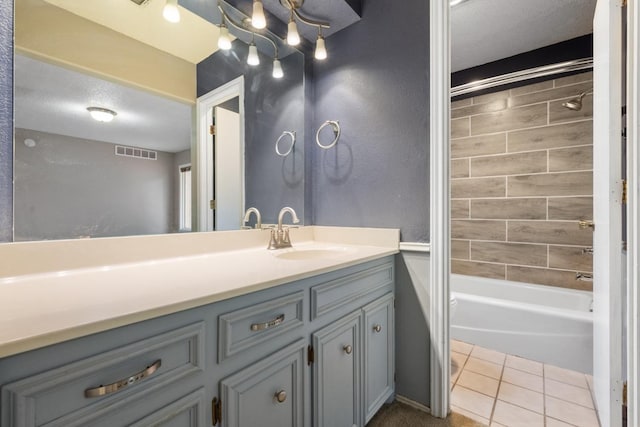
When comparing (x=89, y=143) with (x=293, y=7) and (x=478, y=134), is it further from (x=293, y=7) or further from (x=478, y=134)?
(x=478, y=134)

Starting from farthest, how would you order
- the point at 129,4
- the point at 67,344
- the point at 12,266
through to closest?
the point at 129,4
the point at 12,266
the point at 67,344

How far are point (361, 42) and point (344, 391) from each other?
5.94 feet

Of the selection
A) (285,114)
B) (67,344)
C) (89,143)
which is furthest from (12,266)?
(285,114)

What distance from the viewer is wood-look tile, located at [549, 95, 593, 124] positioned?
2164 mm

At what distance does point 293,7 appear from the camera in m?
1.52

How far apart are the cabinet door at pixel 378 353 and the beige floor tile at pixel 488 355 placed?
90 cm

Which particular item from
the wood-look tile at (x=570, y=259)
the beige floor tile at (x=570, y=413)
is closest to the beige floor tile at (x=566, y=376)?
the beige floor tile at (x=570, y=413)

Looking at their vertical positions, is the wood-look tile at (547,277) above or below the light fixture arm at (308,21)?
below

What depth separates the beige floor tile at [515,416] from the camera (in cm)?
135

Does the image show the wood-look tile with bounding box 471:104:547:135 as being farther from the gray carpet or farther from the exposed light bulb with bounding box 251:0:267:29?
the gray carpet

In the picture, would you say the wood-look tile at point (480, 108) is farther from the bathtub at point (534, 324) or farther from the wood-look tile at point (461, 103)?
the bathtub at point (534, 324)

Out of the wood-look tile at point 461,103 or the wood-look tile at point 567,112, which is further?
the wood-look tile at point 461,103

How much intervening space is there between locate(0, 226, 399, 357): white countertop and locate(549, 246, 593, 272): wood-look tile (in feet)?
5.61

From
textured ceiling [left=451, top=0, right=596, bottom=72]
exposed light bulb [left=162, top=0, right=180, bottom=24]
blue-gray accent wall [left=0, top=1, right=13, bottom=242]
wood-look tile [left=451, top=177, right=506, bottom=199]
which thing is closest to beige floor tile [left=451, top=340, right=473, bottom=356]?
wood-look tile [left=451, top=177, right=506, bottom=199]
